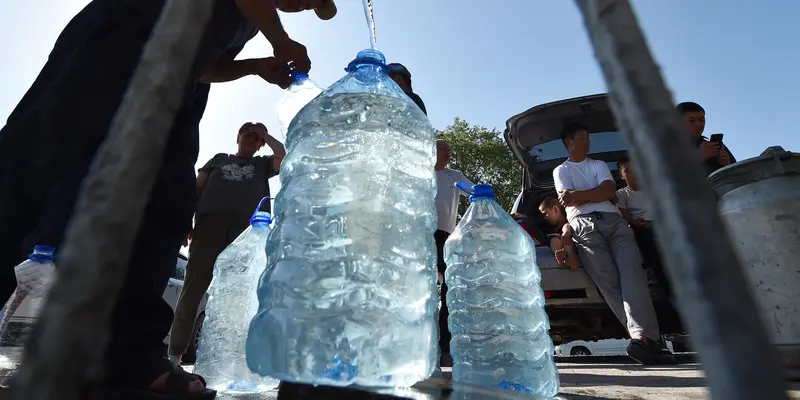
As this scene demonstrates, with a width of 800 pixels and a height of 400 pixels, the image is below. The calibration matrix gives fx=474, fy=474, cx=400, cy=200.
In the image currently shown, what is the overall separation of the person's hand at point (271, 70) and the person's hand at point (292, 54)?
9 centimetres

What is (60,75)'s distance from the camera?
157 centimetres

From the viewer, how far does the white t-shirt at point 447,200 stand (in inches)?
155

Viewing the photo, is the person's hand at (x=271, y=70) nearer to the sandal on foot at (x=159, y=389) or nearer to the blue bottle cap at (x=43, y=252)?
the blue bottle cap at (x=43, y=252)

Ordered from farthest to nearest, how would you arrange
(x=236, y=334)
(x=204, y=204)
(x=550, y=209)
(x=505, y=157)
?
1. (x=505, y=157)
2. (x=550, y=209)
3. (x=204, y=204)
4. (x=236, y=334)

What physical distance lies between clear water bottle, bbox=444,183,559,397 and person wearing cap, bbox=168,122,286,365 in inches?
74.0

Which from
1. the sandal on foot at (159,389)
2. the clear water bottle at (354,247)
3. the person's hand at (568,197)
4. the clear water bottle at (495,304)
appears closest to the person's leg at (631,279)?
the person's hand at (568,197)

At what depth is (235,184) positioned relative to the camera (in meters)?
4.13

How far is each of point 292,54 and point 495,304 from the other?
5.54 feet

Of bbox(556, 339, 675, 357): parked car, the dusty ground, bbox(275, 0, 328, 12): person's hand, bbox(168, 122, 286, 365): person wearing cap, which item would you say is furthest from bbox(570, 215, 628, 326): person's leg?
bbox(556, 339, 675, 357): parked car

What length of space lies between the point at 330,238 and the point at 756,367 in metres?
1.50

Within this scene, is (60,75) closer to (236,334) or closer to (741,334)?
(236,334)

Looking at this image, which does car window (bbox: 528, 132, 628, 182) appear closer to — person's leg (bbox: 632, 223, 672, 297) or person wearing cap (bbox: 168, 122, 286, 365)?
person's leg (bbox: 632, 223, 672, 297)

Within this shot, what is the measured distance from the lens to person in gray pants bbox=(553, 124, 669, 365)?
330cm

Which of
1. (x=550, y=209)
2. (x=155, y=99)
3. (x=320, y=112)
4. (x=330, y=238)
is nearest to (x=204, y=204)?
(x=320, y=112)
